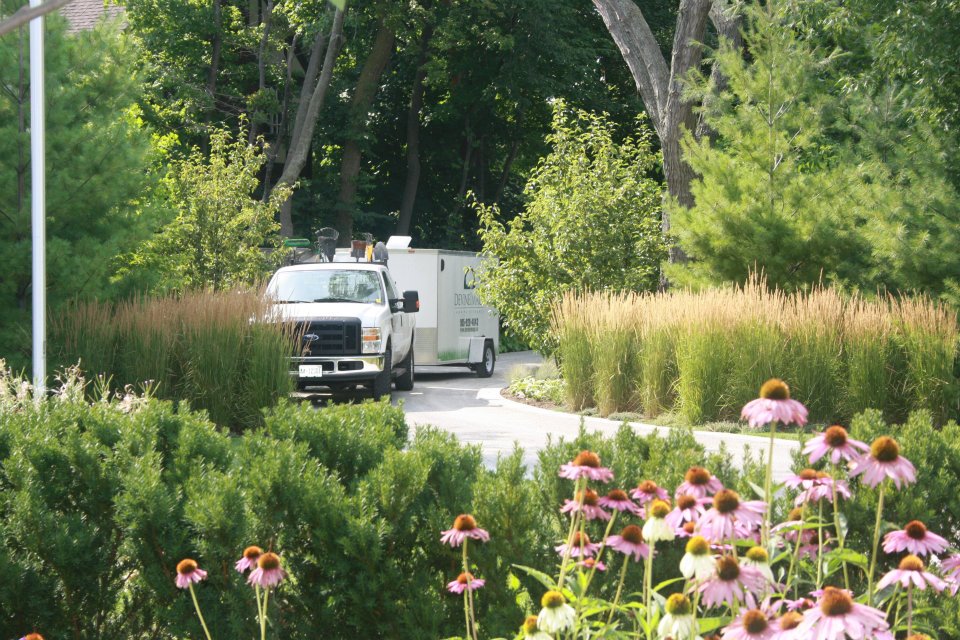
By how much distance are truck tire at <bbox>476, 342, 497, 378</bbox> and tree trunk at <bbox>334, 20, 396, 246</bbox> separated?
10.0 meters

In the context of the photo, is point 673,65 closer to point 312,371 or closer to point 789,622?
point 312,371

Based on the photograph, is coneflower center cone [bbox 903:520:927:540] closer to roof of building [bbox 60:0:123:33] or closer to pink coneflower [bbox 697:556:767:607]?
pink coneflower [bbox 697:556:767:607]

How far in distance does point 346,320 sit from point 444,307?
5.78 m

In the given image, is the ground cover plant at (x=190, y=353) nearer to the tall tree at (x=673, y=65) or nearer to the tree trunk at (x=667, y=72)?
the tree trunk at (x=667, y=72)

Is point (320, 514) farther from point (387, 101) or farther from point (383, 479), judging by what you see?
point (387, 101)

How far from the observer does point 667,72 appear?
19859mm

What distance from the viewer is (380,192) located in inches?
1558

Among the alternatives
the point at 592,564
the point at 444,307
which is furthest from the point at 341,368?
the point at 592,564

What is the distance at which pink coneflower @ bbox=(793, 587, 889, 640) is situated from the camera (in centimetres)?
212

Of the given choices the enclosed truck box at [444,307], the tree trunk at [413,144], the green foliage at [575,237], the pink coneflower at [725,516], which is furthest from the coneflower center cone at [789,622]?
the tree trunk at [413,144]

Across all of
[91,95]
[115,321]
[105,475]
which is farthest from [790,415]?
[91,95]

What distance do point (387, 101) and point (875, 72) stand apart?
2428 centimetres

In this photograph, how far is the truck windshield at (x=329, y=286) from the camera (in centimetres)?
1944

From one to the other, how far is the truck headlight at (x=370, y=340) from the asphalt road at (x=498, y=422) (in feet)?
3.46
